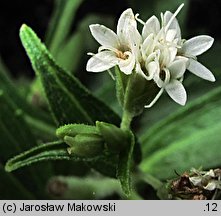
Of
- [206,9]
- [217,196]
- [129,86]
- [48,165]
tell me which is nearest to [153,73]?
[129,86]

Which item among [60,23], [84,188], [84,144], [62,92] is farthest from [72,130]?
[60,23]

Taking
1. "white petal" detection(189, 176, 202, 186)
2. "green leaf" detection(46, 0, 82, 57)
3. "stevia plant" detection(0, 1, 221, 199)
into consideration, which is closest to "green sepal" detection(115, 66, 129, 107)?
"stevia plant" detection(0, 1, 221, 199)

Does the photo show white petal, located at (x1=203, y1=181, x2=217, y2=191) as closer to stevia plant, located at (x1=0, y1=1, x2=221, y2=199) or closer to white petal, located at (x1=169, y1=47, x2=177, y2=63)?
stevia plant, located at (x1=0, y1=1, x2=221, y2=199)

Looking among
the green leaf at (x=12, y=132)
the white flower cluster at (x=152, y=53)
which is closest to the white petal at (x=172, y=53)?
the white flower cluster at (x=152, y=53)

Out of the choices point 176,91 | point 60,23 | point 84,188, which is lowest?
point 84,188

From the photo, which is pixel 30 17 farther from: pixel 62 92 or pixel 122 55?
pixel 122 55

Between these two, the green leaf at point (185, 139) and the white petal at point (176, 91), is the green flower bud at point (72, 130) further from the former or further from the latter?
the green leaf at point (185, 139)
